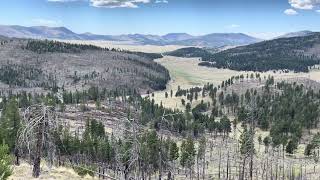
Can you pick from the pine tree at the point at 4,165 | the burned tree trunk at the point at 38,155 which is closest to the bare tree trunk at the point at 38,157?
the burned tree trunk at the point at 38,155

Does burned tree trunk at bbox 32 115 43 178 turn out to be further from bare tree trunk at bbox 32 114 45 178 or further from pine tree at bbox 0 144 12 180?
pine tree at bbox 0 144 12 180

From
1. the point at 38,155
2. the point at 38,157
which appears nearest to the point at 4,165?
the point at 38,157

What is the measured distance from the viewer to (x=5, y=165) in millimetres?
43500

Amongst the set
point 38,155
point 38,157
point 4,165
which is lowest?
point 38,157

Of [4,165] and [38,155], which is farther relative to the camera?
[38,155]

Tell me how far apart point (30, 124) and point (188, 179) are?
107 meters

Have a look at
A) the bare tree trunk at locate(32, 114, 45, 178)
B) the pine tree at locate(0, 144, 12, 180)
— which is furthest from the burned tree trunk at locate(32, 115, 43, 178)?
the pine tree at locate(0, 144, 12, 180)

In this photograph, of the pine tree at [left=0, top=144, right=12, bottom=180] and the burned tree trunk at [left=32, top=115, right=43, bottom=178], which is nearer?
the pine tree at [left=0, top=144, right=12, bottom=180]

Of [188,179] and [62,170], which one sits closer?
[62,170]

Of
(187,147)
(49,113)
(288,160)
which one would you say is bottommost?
(288,160)

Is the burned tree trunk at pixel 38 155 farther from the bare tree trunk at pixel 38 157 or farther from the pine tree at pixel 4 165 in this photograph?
the pine tree at pixel 4 165

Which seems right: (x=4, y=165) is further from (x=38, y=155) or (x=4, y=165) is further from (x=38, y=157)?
(x=38, y=155)

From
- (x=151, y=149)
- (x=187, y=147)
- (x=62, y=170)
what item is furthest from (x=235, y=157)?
(x=62, y=170)

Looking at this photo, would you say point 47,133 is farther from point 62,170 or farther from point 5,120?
point 5,120
